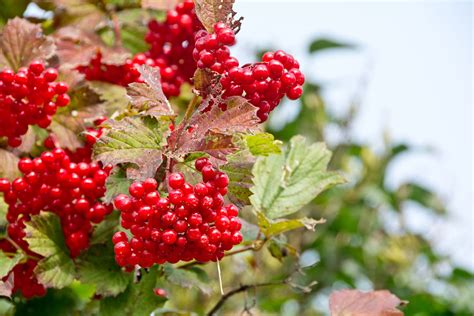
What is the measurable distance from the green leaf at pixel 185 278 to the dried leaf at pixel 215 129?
0.96ft

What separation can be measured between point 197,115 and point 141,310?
1.19 ft

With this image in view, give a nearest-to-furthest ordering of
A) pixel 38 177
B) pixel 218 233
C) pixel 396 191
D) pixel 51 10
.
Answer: pixel 218 233
pixel 38 177
pixel 51 10
pixel 396 191

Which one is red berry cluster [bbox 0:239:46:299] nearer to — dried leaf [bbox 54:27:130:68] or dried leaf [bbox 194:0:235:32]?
dried leaf [bbox 54:27:130:68]

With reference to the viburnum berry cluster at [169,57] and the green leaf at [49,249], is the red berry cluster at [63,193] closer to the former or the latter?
the green leaf at [49,249]

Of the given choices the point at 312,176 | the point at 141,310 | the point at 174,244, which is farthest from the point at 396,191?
the point at 174,244

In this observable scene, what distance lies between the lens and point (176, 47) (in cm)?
116

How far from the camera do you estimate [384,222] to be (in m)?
3.09

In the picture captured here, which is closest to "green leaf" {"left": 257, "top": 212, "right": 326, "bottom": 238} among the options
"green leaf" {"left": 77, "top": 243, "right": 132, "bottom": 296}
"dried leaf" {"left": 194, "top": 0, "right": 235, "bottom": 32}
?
"green leaf" {"left": 77, "top": 243, "right": 132, "bottom": 296}

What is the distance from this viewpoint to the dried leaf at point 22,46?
1085 millimetres

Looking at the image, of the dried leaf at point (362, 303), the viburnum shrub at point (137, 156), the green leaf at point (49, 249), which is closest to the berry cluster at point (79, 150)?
the viburnum shrub at point (137, 156)

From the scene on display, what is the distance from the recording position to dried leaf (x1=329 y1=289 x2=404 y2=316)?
102cm

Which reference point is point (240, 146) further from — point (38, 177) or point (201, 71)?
point (38, 177)

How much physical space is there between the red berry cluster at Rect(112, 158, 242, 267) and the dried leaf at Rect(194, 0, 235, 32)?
0.61ft

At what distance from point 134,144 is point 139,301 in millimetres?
300
